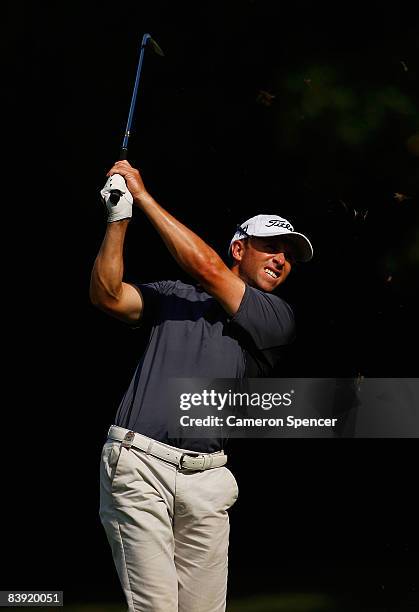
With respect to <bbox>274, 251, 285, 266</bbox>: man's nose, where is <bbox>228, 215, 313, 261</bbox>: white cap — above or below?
above

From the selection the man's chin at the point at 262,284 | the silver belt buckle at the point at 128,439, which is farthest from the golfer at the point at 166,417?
the man's chin at the point at 262,284

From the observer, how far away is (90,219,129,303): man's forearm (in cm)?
292

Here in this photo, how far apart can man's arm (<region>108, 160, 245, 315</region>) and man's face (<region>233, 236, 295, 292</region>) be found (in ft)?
0.85

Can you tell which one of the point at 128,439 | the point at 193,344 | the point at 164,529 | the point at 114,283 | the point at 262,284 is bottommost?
the point at 164,529

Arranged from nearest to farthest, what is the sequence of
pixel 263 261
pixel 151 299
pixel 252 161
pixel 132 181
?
pixel 132 181 → pixel 151 299 → pixel 263 261 → pixel 252 161

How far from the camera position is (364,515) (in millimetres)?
5859

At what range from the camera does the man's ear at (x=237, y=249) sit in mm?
3242

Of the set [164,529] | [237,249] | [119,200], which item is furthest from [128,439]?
[237,249]

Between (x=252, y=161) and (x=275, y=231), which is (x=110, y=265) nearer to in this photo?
(x=275, y=231)

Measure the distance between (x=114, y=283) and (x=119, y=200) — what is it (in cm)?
23

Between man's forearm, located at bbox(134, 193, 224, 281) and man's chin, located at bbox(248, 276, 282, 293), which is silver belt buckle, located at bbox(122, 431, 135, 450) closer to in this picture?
man's forearm, located at bbox(134, 193, 224, 281)

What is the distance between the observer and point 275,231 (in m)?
3.15

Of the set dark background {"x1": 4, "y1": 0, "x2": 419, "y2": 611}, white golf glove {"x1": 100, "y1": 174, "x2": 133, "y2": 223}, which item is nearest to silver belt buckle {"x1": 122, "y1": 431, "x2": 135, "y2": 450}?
white golf glove {"x1": 100, "y1": 174, "x2": 133, "y2": 223}

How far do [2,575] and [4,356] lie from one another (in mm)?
1220
